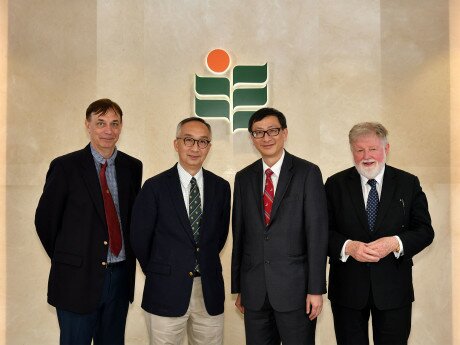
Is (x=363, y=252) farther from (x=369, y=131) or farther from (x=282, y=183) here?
(x=369, y=131)

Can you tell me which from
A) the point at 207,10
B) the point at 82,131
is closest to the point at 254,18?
the point at 207,10

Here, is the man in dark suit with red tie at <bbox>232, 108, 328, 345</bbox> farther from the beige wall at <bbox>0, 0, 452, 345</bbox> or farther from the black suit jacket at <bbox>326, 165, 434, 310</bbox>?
the beige wall at <bbox>0, 0, 452, 345</bbox>

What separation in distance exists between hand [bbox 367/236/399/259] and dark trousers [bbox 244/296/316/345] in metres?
0.55

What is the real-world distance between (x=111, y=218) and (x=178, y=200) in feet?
1.60

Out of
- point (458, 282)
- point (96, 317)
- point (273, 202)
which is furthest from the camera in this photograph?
point (458, 282)

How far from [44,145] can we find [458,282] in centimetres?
442

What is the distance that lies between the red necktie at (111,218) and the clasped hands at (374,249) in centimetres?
148

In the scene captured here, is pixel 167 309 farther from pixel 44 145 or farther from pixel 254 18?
pixel 254 18

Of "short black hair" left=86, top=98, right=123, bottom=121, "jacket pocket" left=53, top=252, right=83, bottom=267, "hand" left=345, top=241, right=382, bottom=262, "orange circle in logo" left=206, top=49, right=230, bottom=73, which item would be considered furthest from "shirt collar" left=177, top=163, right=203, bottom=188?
"orange circle in logo" left=206, top=49, right=230, bottom=73

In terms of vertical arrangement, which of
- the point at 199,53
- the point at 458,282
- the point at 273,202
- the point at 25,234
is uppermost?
the point at 199,53

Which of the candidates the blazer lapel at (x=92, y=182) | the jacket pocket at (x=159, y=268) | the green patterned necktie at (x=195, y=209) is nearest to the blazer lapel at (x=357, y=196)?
the green patterned necktie at (x=195, y=209)

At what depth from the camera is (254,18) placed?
4.27 meters

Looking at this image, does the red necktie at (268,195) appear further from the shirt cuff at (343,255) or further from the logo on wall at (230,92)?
the logo on wall at (230,92)

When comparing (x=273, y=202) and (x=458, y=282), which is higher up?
(x=273, y=202)
